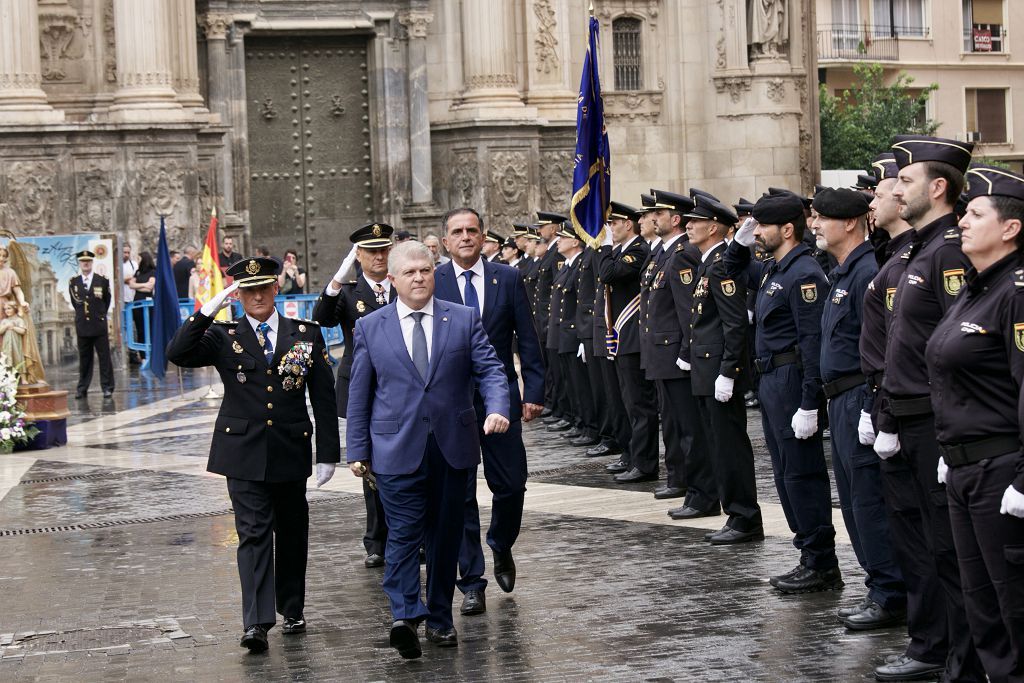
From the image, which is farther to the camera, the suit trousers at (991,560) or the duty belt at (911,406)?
the duty belt at (911,406)

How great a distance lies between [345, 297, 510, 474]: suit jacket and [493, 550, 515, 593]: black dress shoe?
46.0 inches

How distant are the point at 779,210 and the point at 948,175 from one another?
8.01 ft

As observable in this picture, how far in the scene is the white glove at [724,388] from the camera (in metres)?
11.0

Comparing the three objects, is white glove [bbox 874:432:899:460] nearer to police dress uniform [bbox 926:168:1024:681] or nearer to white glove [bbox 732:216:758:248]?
police dress uniform [bbox 926:168:1024:681]

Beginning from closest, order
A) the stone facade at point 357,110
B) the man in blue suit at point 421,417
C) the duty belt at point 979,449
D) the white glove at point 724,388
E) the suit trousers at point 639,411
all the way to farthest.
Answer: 1. the duty belt at point 979,449
2. the man in blue suit at point 421,417
3. the white glove at point 724,388
4. the suit trousers at point 639,411
5. the stone facade at point 357,110

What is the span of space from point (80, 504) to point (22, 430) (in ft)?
13.3

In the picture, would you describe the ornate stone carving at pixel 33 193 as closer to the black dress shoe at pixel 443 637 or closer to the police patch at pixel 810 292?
the police patch at pixel 810 292

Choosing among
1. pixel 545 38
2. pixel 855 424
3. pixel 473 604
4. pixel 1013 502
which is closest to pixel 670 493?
pixel 473 604

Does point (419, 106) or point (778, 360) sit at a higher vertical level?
point (419, 106)

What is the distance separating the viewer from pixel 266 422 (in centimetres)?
898

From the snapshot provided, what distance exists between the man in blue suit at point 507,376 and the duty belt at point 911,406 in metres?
2.73

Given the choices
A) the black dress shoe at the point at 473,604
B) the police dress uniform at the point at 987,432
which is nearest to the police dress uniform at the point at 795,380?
the black dress shoe at the point at 473,604

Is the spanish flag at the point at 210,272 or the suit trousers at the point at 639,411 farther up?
the spanish flag at the point at 210,272

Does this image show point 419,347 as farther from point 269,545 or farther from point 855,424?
point 855,424
